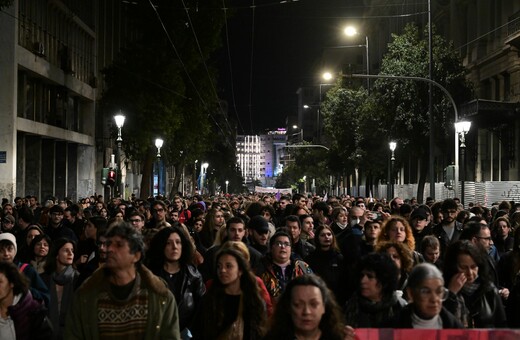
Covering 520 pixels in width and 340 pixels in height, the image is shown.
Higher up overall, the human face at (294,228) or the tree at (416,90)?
the tree at (416,90)

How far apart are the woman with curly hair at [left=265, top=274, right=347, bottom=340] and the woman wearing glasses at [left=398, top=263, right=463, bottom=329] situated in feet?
2.65

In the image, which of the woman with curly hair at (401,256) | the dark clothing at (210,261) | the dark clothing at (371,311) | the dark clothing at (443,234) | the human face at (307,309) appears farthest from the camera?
the dark clothing at (443,234)

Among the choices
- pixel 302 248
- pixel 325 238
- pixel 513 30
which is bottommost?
pixel 302 248

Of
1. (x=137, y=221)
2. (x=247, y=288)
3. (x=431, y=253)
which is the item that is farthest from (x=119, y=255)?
(x=137, y=221)

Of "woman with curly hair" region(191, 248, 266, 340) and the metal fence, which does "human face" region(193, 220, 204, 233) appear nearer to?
"woman with curly hair" region(191, 248, 266, 340)

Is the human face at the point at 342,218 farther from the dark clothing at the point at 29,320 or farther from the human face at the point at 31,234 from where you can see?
the dark clothing at the point at 29,320

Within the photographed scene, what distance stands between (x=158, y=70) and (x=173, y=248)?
115 ft

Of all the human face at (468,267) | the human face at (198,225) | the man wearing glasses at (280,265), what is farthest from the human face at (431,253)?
the human face at (198,225)

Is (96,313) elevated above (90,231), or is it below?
below

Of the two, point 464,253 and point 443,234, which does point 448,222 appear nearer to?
point 443,234

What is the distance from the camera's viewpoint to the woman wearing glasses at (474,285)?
6.51 meters

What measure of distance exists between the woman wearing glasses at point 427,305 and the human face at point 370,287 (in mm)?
469

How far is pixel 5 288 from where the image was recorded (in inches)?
230

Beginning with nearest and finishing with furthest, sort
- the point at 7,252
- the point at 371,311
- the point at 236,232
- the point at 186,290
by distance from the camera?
the point at 371,311 → the point at 186,290 → the point at 7,252 → the point at 236,232
